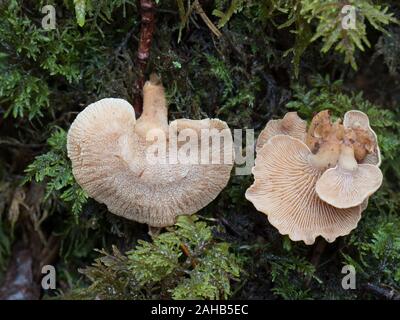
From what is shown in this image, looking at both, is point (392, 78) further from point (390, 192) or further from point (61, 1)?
point (61, 1)

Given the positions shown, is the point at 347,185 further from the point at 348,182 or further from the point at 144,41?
the point at 144,41

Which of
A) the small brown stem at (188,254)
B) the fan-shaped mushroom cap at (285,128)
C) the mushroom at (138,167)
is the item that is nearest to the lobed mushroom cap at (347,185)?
the fan-shaped mushroom cap at (285,128)

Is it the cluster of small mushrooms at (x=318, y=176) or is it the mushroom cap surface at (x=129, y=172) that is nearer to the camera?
the cluster of small mushrooms at (x=318, y=176)

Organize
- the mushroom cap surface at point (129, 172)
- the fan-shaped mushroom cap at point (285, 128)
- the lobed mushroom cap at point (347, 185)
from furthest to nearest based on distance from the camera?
the fan-shaped mushroom cap at point (285, 128) < the mushroom cap surface at point (129, 172) < the lobed mushroom cap at point (347, 185)

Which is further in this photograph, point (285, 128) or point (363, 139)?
point (285, 128)

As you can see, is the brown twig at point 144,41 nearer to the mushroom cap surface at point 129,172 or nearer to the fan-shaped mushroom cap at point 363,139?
the mushroom cap surface at point 129,172

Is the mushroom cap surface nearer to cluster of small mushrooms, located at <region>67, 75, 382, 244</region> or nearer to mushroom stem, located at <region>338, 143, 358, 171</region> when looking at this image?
cluster of small mushrooms, located at <region>67, 75, 382, 244</region>

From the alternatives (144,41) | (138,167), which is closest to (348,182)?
(138,167)

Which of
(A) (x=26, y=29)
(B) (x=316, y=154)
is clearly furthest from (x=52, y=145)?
(B) (x=316, y=154)
